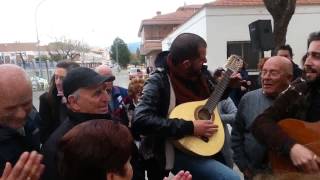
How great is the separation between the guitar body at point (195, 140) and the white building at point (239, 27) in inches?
718

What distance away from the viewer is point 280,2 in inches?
539

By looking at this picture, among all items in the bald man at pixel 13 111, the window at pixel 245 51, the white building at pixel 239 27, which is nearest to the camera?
the bald man at pixel 13 111

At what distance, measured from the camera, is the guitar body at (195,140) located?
3.06 metres

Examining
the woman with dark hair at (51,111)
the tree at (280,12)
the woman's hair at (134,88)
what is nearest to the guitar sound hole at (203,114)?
the woman with dark hair at (51,111)

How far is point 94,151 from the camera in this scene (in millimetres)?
1744

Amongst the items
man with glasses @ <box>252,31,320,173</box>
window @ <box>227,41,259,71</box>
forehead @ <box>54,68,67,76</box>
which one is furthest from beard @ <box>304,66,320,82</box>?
window @ <box>227,41,259,71</box>

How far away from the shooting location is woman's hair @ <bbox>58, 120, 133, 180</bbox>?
1739 millimetres

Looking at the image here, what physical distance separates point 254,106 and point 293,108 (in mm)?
899

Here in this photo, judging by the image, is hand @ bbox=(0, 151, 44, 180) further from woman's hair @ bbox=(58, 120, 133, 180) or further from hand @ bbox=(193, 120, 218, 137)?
hand @ bbox=(193, 120, 218, 137)

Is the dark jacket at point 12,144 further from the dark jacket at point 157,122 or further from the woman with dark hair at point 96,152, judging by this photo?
the dark jacket at point 157,122

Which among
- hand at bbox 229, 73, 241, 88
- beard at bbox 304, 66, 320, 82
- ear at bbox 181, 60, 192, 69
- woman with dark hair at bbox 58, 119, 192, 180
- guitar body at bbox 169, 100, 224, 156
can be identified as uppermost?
ear at bbox 181, 60, 192, 69

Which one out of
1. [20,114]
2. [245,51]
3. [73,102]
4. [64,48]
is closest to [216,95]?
[73,102]

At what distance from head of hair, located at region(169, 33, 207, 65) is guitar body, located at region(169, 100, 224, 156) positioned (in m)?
0.31

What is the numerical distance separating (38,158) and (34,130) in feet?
2.83
